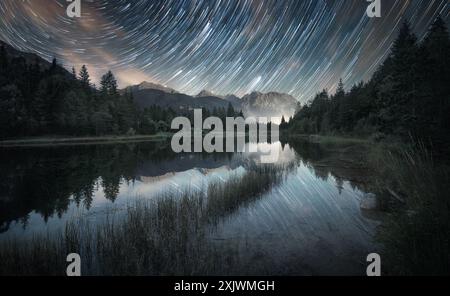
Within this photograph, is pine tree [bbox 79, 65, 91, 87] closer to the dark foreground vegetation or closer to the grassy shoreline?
the grassy shoreline

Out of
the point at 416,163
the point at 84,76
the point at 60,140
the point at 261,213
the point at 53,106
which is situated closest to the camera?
the point at 416,163

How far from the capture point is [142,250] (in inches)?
285

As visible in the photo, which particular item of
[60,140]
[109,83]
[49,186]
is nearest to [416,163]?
[49,186]

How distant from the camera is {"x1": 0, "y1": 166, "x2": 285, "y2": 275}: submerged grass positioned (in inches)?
245

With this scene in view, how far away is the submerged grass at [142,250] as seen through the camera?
20.4 ft

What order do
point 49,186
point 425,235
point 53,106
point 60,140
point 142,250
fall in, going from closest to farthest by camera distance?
point 425,235
point 142,250
point 49,186
point 60,140
point 53,106

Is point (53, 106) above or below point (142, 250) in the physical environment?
above

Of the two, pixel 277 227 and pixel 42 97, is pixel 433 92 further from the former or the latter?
pixel 42 97

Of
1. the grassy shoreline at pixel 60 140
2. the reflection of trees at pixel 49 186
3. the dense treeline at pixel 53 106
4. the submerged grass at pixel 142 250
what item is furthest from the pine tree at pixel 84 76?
the submerged grass at pixel 142 250

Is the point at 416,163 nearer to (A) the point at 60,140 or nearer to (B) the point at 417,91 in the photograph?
(B) the point at 417,91

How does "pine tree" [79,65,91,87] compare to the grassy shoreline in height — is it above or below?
above

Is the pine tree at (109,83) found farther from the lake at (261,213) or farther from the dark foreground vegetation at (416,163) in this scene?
the dark foreground vegetation at (416,163)

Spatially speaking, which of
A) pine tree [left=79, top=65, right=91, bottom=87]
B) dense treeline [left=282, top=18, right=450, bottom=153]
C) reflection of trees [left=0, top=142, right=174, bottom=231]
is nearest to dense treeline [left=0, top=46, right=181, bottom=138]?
pine tree [left=79, top=65, right=91, bottom=87]

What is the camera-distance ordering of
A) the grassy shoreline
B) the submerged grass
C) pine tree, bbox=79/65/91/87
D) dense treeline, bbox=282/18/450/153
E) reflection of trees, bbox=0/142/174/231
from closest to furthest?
the submerged grass, reflection of trees, bbox=0/142/174/231, dense treeline, bbox=282/18/450/153, the grassy shoreline, pine tree, bbox=79/65/91/87
